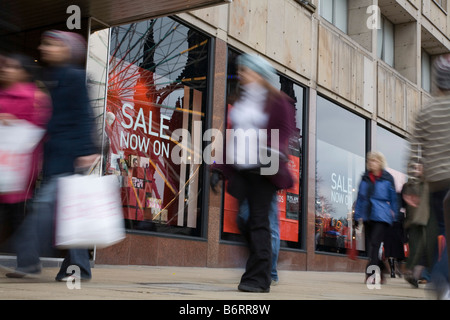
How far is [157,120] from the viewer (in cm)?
1030

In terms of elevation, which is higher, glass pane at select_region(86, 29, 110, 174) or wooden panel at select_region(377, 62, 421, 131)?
wooden panel at select_region(377, 62, 421, 131)

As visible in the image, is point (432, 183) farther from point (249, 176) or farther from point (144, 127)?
point (144, 127)

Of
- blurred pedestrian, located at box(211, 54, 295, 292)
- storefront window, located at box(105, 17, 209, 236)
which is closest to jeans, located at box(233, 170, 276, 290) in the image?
blurred pedestrian, located at box(211, 54, 295, 292)

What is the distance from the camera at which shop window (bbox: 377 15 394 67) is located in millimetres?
19891

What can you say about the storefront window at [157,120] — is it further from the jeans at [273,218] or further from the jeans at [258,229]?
the jeans at [258,229]

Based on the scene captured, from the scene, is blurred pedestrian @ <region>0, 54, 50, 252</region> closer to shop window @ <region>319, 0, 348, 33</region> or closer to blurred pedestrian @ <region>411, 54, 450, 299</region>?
blurred pedestrian @ <region>411, 54, 450, 299</region>

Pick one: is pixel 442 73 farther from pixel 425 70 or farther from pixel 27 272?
pixel 425 70

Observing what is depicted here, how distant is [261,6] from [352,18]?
19.6 ft

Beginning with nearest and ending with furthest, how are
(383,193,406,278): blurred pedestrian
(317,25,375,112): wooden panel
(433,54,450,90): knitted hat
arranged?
1. (433,54,450,90): knitted hat
2. (383,193,406,278): blurred pedestrian
3. (317,25,375,112): wooden panel

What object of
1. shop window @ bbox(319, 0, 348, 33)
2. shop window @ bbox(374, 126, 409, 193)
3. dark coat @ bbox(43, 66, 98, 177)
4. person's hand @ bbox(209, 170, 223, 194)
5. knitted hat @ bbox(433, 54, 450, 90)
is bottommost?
person's hand @ bbox(209, 170, 223, 194)

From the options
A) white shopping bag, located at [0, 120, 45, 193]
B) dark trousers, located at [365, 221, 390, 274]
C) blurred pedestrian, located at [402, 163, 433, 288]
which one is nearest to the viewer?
white shopping bag, located at [0, 120, 45, 193]

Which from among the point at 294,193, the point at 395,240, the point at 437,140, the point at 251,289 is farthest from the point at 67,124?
the point at 294,193

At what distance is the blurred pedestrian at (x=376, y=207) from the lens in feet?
26.2

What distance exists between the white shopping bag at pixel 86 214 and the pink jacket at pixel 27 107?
756 mm
